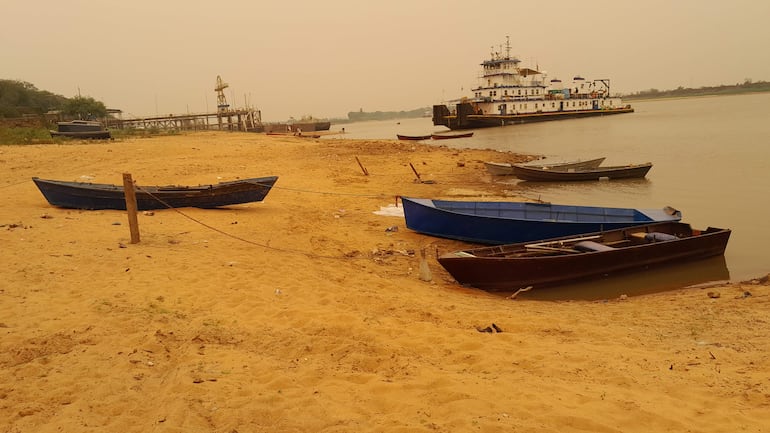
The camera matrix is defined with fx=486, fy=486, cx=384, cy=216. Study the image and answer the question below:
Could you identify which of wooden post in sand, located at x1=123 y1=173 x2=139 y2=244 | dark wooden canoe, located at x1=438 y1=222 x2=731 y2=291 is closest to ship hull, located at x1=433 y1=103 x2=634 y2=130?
dark wooden canoe, located at x1=438 y1=222 x2=731 y2=291

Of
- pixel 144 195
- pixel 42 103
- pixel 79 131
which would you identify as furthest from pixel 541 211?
pixel 42 103

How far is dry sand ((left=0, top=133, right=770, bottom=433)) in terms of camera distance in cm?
346

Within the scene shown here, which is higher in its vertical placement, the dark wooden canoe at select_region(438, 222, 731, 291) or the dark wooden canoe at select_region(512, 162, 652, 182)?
the dark wooden canoe at select_region(512, 162, 652, 182)

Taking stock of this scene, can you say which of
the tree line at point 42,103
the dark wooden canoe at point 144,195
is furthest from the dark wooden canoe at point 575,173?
the tree line at point 42,103

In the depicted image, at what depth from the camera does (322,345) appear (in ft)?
15.6

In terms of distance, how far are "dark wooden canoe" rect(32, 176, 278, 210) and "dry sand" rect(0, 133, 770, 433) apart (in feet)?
3.61

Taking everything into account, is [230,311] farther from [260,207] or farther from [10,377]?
[260,207]

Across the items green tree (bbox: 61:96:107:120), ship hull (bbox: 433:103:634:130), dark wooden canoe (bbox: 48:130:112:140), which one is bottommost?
dark wooden canoe (bbox: 48:130:112:140)

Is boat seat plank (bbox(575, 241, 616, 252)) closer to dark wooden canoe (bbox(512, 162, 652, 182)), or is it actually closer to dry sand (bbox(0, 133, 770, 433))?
dry sand (bbox(0, 133, 770, 433))

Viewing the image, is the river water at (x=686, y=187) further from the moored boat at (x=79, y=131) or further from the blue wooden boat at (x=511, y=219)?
the moored boat at (x=79, y=131)

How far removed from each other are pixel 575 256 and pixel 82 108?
55.0m

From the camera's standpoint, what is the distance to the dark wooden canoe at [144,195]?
10.8 m

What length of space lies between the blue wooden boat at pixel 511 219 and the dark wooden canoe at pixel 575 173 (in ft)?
28.3

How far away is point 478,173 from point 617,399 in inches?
744
